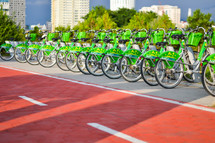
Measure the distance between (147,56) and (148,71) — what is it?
0.64 m

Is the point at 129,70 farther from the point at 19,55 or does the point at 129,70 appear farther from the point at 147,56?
the point at 19,55

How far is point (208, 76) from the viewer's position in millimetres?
8016

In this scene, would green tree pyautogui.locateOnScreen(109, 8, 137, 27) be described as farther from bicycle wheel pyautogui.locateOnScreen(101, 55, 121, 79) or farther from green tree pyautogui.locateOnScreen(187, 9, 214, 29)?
bicycle wheel pyautogui.locateOnScreen(101, 55, 121, 79)

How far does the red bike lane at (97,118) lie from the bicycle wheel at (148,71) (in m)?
1.07

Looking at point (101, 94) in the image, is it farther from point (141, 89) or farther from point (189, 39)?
point (189, 39)

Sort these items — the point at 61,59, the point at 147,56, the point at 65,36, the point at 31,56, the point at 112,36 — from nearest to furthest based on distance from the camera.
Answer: the point at 147,56 → the point at 112,36 → the point at 61,59 → the point at 65,36 → the point at 31,56

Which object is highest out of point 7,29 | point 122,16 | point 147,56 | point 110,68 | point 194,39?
point 122,16

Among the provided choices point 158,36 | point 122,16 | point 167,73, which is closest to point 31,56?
point 158,36

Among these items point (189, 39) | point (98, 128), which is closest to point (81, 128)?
point (98, 128)

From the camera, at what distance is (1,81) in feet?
34.2

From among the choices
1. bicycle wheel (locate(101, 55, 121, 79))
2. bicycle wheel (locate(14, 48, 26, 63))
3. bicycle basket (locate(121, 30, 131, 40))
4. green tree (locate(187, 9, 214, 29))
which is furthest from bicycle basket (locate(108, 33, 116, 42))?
green tree (locate(187, 9, 214, 29))

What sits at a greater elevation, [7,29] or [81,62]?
[7,29]

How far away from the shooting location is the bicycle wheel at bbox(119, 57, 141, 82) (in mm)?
10227

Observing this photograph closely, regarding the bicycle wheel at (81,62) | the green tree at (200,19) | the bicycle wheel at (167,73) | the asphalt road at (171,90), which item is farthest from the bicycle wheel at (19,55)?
the green tree at (200,19)
